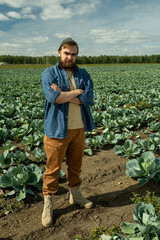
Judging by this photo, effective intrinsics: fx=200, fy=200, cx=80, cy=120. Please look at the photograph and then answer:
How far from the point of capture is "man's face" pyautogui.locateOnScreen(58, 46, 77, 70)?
2.67m

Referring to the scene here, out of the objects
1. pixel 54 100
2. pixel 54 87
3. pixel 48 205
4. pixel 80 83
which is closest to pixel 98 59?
pixel 80 83

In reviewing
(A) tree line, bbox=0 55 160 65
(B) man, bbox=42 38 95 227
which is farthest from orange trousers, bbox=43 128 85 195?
(A) tree line, bbox=0 55 160 65

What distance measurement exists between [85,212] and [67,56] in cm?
237

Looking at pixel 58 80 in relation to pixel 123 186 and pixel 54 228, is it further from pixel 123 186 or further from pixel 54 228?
pixel 123 186

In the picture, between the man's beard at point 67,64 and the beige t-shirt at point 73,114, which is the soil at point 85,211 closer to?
the beige t-shirt at point 73,114

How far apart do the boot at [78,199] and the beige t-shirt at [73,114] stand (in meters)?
1.12

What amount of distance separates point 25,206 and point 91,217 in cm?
110

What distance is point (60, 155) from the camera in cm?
282

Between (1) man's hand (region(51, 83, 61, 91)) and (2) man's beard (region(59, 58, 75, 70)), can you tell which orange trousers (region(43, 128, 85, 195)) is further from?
(2) man's beard (region(59, 58, 75, 70))

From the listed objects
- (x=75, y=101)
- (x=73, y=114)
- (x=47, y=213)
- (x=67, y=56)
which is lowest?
(x=47, y=213)

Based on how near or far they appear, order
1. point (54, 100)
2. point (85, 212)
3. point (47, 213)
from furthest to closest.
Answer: point (85, 212) < point (47, 213) < point (54, 100)

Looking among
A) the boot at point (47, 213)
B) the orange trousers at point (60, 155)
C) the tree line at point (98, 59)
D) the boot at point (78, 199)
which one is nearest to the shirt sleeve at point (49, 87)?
the orange trousers at point (60, 155)

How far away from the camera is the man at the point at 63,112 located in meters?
2.68

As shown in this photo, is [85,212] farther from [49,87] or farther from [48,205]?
[49,87]
